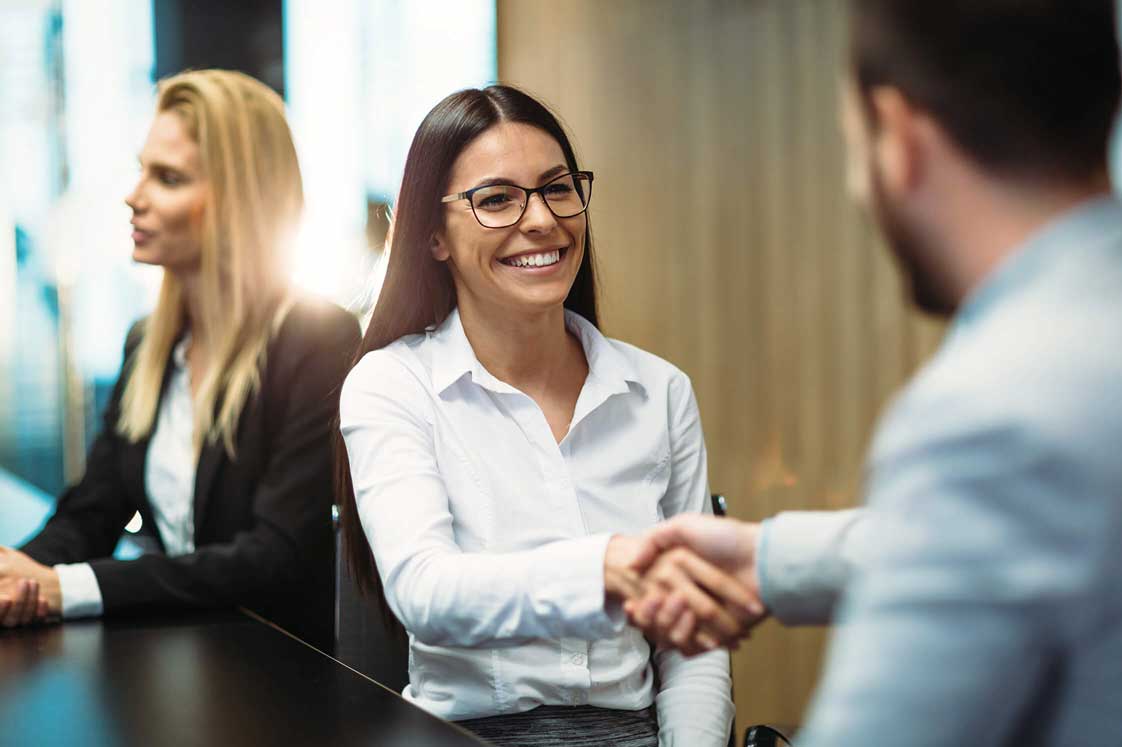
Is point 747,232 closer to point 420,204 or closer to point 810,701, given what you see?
point 810,701

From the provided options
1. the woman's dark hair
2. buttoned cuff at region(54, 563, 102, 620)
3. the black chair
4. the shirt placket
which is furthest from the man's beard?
buttoned cuff at region(54, 563, 102, 620)

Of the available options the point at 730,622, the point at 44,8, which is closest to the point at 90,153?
the point at 44,8

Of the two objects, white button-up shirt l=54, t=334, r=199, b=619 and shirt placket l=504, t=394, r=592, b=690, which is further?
white button-up shirt l=54, t=334, r=199, b=619

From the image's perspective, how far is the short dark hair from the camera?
0.73m

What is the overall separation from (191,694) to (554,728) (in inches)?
19.5

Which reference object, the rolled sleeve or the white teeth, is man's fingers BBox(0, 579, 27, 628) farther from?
the rolled sleeve

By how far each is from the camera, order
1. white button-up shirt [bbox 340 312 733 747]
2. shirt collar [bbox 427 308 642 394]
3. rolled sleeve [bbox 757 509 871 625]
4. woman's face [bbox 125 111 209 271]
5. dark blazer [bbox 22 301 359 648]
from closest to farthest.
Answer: rolled sleeve [bbox 757 509 871 625] < white button-up shirt [bbox 340 312 733 747] < shirt collar [bbox 427 308 642 394] < dark blazer [bbox 22 301 359 648] < woman's face [bbox 125 111 209 271]

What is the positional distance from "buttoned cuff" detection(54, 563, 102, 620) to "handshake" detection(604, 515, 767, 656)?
94 centimetres

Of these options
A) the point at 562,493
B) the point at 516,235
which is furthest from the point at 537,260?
the point at 562,493

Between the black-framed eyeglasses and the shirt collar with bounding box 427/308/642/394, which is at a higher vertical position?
the black-framed eyeglasses

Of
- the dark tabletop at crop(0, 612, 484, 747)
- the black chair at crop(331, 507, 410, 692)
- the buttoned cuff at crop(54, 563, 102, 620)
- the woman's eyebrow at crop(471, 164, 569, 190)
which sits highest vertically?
the woman's eyebrow at crop(471, 164, 569, 190)

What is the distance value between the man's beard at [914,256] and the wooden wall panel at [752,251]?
1938mm

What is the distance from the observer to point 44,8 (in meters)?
4.34

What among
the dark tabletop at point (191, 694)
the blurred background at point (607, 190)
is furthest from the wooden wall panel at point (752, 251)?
the dark tabletop at point (191, 694)
